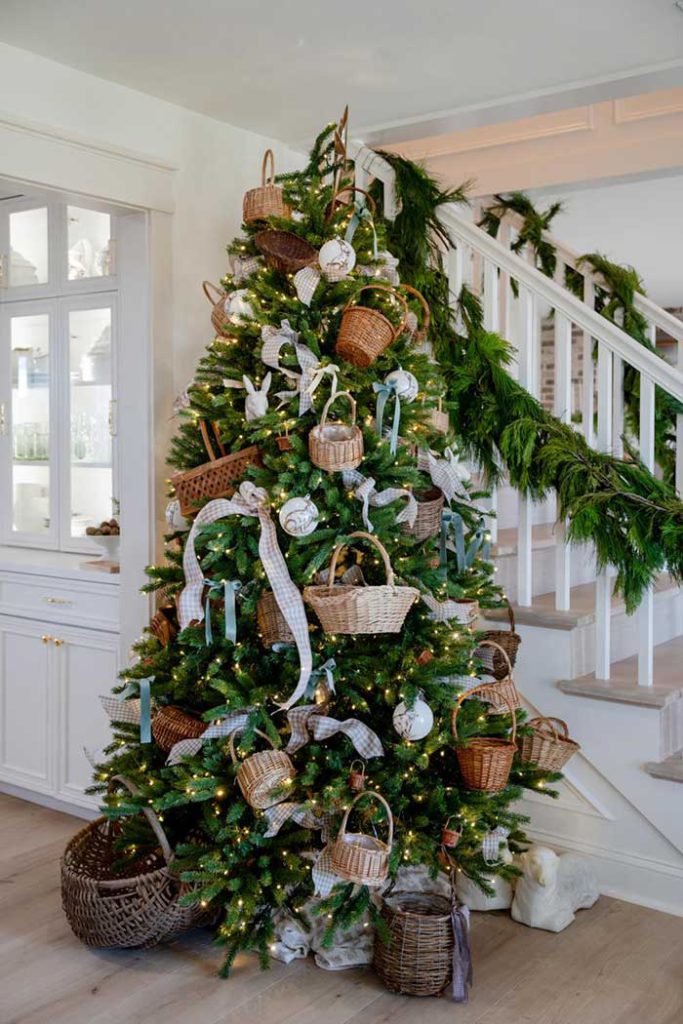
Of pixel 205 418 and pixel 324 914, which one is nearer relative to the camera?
pixel 324 914

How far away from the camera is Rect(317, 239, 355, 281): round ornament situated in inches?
116

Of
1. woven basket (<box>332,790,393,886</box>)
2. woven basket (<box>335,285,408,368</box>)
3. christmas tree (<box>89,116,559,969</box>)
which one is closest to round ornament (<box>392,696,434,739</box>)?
christmas tree (<box>89,116,559,969</box>)

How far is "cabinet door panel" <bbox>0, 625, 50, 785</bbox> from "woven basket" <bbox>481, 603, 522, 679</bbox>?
5.71 ft

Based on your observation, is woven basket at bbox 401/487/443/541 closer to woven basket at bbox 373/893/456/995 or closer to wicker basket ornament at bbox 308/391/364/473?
wicker basket ornament at bbox 308/391/364/473

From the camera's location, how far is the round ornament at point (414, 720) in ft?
8.80

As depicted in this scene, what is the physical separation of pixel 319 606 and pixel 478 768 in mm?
613

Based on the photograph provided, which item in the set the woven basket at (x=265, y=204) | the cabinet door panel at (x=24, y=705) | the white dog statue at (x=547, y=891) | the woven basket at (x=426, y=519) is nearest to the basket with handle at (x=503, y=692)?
the woven basket at (x=426, y=519)

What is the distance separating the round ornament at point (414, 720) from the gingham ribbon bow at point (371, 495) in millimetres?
465

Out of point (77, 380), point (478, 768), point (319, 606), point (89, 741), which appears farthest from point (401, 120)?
point (89, 741)

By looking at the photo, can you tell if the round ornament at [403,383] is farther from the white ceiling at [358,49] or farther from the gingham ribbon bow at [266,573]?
the white ceiling at [358,49]

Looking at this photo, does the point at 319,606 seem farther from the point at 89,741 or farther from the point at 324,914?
the point at 89,741

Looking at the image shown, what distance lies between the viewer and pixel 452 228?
3715mm

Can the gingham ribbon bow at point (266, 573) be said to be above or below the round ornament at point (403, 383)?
below

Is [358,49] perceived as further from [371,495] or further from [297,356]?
[371,495]
